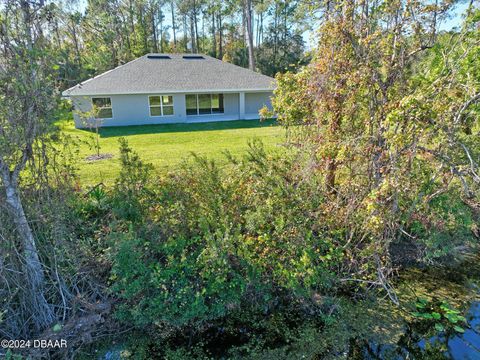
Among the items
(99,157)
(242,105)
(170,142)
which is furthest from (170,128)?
(99,157)

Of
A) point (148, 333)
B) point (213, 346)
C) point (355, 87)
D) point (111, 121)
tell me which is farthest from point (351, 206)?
point (111, 121)

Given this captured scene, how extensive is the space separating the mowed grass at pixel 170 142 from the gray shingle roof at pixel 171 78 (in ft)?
6.57

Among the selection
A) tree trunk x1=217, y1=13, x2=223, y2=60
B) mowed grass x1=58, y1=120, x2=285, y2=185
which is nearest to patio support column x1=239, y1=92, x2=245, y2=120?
mowed grass x1=58, y1=120, x2=285, y2=185

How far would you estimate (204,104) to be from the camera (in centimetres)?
1802

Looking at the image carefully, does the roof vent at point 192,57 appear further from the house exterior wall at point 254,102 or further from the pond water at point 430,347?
the pond water at point 430,347

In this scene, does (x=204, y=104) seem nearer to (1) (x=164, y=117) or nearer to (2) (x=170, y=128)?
(1) (x=164, y=117)

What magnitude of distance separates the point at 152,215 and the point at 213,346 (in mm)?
1798

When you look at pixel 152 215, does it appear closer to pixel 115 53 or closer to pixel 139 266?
pixel 139 266

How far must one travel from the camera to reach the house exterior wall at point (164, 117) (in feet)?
51.7

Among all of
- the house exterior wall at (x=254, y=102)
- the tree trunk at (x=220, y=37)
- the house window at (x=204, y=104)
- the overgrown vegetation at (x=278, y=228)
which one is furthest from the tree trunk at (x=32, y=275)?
the tree trunk at (x=220, y=37)

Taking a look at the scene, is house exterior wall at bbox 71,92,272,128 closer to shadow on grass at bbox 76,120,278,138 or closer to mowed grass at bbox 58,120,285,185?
shadow on grass at bbox 76,120,278,138

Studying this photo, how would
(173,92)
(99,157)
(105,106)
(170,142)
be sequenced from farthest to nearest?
(173,92) < (105,106) < (170,142) < (99,157)

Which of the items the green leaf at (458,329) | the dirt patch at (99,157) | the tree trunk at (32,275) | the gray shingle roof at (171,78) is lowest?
the green leaf at (458,329)

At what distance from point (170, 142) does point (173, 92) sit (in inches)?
219
